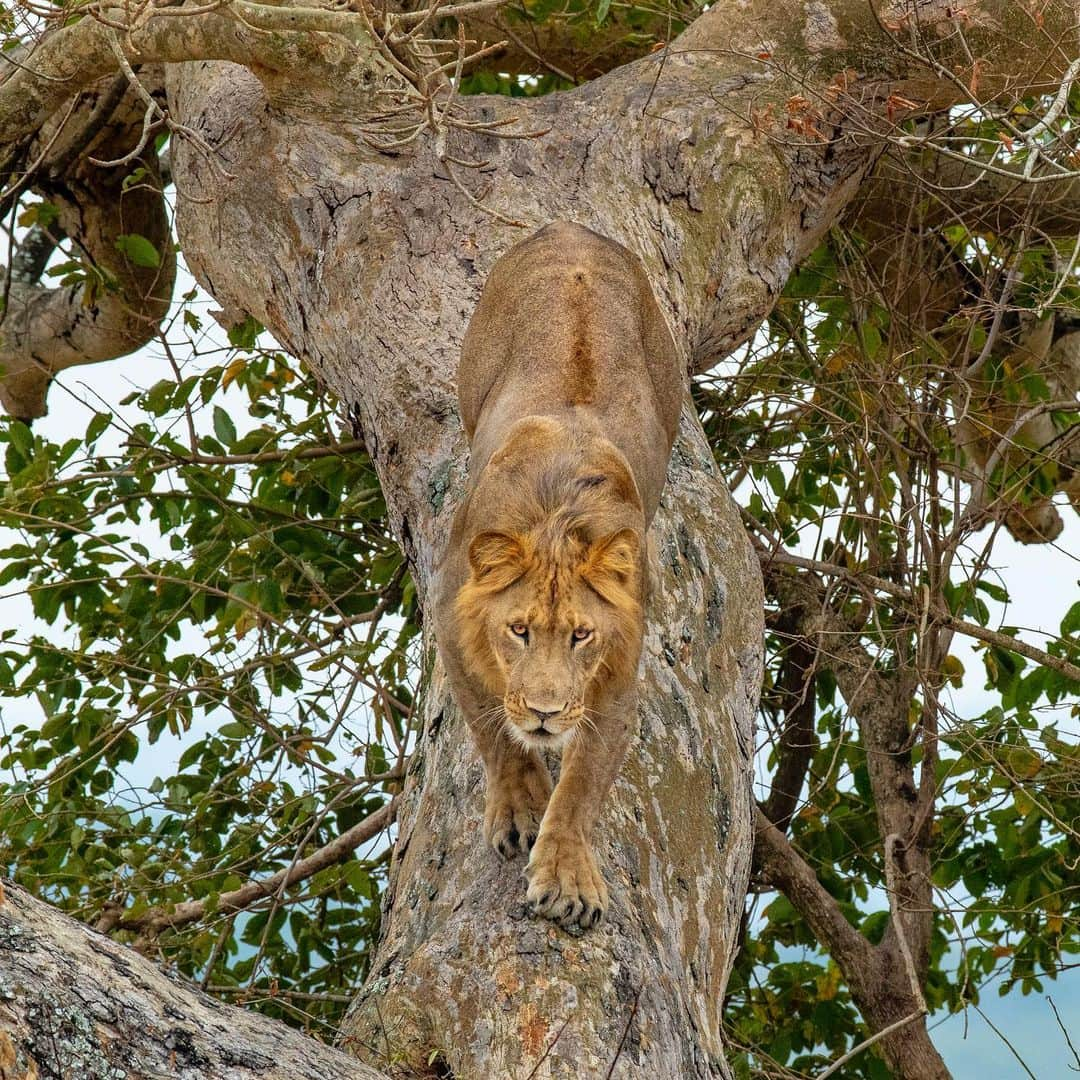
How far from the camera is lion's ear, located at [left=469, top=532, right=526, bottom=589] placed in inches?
133

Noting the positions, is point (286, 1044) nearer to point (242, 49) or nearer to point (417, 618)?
point (242, 49)

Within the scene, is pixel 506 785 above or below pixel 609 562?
below

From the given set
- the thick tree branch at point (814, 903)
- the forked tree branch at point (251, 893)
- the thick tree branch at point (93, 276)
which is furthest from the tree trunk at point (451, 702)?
the thick tree branch at point (814, 903)

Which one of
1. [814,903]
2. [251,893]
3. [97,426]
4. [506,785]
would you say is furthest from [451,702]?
[97,426]

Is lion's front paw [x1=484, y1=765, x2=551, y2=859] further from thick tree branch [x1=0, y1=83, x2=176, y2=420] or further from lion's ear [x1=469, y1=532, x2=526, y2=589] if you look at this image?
thick tree branch [x1=0, y1=83, x2=176, y2=420]

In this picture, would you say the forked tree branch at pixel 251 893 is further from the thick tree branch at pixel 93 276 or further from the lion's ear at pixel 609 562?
the thick tree branch at pixel 93 276

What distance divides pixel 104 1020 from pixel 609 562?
1.56 metres

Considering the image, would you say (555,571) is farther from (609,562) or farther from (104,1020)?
(104,1020)

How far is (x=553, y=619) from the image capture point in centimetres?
329

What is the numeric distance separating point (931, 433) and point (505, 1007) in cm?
439

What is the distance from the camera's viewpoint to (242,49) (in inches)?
195

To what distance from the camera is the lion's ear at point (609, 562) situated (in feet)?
11.0

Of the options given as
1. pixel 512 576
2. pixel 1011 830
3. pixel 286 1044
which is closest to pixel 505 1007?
pixel 286 1044

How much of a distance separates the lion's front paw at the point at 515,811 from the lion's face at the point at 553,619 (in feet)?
0.97
